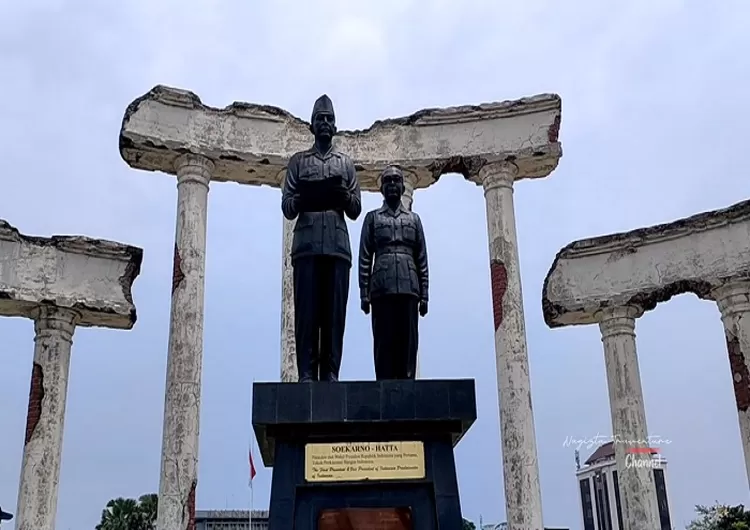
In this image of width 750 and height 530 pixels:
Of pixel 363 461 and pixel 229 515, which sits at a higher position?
pixel 229 515

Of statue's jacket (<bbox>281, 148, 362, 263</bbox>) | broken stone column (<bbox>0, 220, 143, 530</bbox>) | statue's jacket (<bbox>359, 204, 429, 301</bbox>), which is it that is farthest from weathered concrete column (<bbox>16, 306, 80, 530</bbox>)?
statue's jacket (<bbox>359, 204, 429, 301</bbox>)

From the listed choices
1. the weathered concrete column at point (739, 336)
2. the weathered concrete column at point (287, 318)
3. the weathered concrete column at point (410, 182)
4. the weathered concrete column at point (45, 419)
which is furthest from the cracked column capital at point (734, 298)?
the weathered concrete column at point (45, 419)

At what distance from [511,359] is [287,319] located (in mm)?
5908

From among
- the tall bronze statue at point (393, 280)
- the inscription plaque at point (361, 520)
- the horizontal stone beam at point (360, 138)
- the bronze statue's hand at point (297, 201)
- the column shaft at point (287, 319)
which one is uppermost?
the horizontal stone beam at point (360, 138)

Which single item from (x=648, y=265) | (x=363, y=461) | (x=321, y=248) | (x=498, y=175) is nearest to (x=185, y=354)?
(x=498, y=175)

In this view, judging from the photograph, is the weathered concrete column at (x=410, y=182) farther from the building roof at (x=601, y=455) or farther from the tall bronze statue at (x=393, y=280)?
the building roof at (x=601, y=455)

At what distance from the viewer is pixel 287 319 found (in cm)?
2150

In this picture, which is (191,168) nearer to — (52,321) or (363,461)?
(52,321)

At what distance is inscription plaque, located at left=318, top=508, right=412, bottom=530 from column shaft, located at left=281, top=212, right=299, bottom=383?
10894 mm

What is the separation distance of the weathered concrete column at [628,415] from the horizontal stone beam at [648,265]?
0.63m

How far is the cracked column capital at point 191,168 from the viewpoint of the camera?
22.4 m

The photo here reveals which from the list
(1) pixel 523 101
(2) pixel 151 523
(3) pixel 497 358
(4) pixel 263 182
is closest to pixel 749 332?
(3) pixel 497 358

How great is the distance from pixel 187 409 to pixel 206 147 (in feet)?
23.9

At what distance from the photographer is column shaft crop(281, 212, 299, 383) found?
68.1 feet
